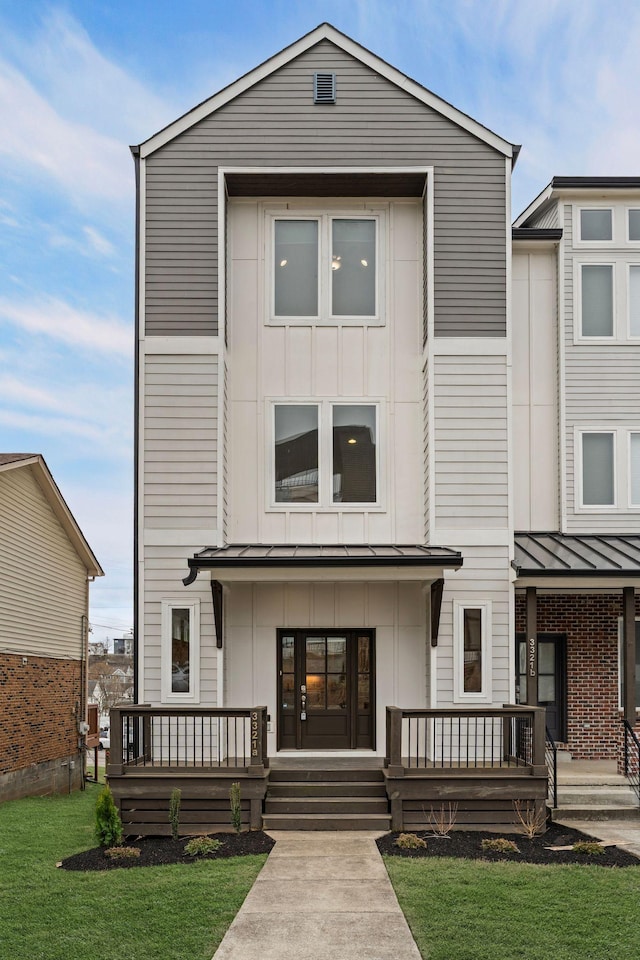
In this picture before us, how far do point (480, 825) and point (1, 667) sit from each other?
9.23 metres

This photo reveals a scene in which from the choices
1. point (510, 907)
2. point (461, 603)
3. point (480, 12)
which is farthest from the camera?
point (480, 12)

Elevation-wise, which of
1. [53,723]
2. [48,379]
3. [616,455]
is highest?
[48,379]

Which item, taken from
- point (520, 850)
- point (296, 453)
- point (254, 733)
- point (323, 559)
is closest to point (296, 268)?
point (296, 453)

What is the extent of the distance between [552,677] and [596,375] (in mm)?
4980

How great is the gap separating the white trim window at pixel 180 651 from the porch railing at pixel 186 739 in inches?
14.8

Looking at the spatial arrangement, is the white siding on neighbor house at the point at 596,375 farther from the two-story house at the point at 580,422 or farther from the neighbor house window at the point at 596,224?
the neighbor house window at the point at 596,224

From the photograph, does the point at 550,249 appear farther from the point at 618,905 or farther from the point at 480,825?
the point at 618,905

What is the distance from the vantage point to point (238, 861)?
9008 millimetres

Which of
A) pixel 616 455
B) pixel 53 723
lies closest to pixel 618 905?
pixel 616 455

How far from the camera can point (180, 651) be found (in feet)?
40.3

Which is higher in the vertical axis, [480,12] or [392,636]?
[480,12]

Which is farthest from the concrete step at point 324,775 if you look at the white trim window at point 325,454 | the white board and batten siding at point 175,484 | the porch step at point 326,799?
the white trim window at point 325,454

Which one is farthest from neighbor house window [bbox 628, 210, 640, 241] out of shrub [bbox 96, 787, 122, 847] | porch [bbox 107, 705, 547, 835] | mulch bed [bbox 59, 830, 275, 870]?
shrub [bbox 96, 787, 122, 847]

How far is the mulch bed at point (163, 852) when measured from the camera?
899 centimetres
